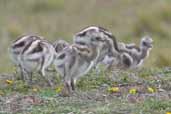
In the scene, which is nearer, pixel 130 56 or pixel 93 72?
pixel 93 72

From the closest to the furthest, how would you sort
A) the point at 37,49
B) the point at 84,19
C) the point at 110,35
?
the point at 37,49
the point at 110,35
the point at 84,19

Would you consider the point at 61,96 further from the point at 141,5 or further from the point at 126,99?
the point at 141,5

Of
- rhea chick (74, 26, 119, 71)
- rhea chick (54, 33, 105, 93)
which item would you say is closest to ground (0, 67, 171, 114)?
rhea chick (54, 33, 105, 93)

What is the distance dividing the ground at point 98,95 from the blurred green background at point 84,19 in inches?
277

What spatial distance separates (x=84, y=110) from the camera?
1112 cm

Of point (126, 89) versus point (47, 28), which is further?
point (47, 28)

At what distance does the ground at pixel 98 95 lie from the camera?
36.7ft

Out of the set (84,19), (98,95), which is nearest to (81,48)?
(98,95)

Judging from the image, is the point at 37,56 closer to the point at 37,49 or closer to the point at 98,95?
the point at 37,49

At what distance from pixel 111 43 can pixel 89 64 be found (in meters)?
2.18

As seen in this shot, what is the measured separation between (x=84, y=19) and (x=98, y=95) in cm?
1431

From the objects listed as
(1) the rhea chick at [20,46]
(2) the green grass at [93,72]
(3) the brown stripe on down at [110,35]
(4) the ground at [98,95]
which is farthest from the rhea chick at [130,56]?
(1) the rhea chick at [20,46]

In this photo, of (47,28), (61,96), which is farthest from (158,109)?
(47,28)

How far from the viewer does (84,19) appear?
26453 millimetres
